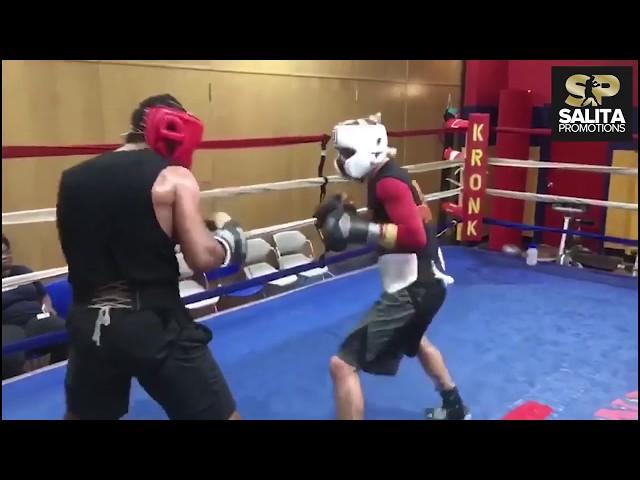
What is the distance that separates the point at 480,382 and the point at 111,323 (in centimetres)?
158

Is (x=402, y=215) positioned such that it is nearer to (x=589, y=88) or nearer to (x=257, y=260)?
(x=257, y=260)

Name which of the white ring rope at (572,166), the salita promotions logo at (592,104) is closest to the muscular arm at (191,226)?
the white ring rope at (572,166)

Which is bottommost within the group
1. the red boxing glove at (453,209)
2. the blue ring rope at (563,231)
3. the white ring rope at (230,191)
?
the blue ring rope at (563,231)

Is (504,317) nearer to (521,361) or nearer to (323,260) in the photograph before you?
(521,361)

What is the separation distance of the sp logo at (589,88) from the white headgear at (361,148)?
3122 millimetres

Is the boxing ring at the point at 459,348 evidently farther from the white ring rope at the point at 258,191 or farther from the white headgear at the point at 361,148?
the white headgear at the point at 361,148

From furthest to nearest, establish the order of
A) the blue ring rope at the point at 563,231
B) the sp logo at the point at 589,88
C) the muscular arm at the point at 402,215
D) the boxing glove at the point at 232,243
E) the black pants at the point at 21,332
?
the sp logo at the point at 589,88 → the blue ring rope at the point at 563,231 → the black pants at the point at 21,332 → the muscular arm at the point at 402,215 → the boxing glove at the point at 232,243

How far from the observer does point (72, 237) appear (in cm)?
143

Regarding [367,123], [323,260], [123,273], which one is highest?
[367,123]

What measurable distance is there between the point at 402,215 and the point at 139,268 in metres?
0.77

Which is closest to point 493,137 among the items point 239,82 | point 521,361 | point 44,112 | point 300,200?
point 300,200

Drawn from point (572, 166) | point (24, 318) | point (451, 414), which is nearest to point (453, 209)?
point (572, 166)

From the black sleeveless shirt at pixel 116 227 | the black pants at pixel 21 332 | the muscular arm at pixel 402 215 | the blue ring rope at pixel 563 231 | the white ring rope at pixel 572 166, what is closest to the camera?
the black sleeveless shirt at pixel 116 227

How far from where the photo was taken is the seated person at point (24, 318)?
7.99 ft
